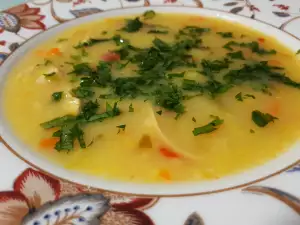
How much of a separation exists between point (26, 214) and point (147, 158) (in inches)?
20.4

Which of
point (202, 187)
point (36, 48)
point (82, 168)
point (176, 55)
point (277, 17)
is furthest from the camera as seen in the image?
point (277, 17)

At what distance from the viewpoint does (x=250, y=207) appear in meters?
1.50

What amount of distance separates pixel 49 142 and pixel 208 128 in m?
0.66

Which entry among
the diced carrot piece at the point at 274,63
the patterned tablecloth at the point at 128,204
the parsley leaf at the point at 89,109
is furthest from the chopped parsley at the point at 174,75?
the patterned tablecloth at the point at 128,204

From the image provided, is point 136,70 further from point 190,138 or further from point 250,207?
→ point 250,207

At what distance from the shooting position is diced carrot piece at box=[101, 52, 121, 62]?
2473 millimetres

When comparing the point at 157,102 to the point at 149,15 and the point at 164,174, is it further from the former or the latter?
the point at 149,15

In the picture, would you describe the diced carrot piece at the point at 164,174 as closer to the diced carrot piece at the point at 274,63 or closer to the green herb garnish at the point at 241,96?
the green herb garnish at the point at 241,96

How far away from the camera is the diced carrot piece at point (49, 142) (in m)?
1.87

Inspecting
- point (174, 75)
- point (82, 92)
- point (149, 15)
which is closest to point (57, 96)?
point (82, 92)

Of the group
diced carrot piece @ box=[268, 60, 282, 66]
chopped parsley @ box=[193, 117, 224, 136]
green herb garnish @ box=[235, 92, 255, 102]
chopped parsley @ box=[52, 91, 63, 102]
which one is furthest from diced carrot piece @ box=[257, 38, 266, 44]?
chopped parsley @ box=[52, 91, 63, 102]

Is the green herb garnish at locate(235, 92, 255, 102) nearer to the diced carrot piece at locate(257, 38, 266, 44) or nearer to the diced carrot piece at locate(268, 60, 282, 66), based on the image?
the diced carrot piece at locate(268, 60, 282, 66)

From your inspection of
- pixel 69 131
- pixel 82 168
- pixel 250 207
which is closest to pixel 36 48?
pixel 69 131

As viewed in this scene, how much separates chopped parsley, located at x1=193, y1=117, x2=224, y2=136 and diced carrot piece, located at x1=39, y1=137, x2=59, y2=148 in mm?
580
